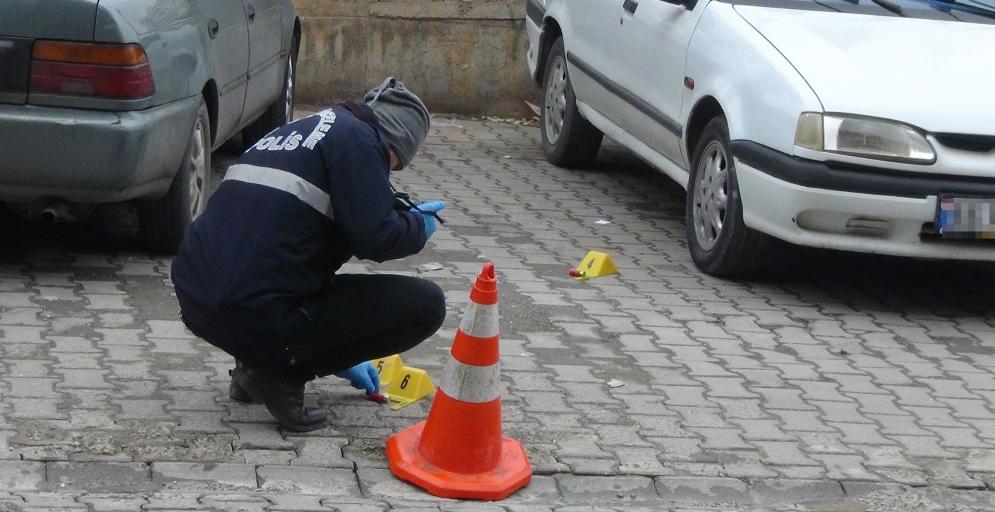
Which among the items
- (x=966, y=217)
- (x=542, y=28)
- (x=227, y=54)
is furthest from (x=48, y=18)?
(x=542, y=28)

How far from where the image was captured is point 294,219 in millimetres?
4543

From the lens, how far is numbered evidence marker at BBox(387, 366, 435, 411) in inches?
207

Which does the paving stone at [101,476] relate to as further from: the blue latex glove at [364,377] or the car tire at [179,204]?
the car tire at [179,204]

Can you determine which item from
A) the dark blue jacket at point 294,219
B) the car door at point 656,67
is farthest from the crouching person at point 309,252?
the car door at point 656,67

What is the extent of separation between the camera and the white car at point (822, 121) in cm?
642

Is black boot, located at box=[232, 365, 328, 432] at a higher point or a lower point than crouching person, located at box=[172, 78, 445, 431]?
lower

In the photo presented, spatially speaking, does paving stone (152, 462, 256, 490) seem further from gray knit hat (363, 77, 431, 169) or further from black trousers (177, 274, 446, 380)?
gray knit hat (363, 77, 431, 169)

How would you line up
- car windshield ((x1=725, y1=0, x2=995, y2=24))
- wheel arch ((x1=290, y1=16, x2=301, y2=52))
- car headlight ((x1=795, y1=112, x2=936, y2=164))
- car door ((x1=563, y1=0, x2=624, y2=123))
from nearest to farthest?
car headlight ((x1=795, y1=112, x2=936, y2=164))
car windshield ((x1=725, y1=0, x2=995, y2=24))
car door ((x1=563, y1=0, x2=624, y2=123))
wheel arch ((x1=290, y1=16, x2=301, y2=52))

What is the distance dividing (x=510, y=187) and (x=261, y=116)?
4.74 feet

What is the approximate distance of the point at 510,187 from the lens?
910 cm

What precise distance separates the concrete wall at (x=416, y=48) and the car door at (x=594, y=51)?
6.49 feet

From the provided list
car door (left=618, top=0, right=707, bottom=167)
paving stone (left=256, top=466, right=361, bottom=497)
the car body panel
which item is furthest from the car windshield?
paving stone (left=256, top=466, right=361, bottom=497)

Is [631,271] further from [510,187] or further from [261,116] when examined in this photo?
[261,116]

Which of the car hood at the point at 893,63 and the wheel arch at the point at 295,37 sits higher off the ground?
the car hood at the point at 893,63
